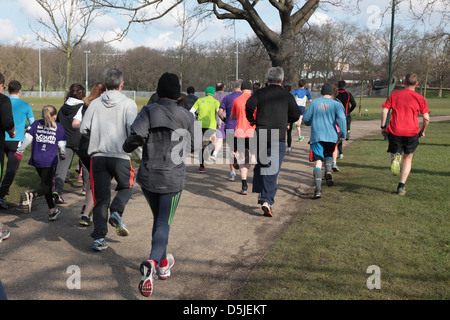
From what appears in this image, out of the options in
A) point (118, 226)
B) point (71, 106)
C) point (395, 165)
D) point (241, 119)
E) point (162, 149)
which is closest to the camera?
point (162, 149)

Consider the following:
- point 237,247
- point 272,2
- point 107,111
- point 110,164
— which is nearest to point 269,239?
point 237,247

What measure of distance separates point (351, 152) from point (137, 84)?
70.8 m

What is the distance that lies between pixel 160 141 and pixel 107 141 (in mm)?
1044

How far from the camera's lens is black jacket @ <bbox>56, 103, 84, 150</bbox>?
7375 mm

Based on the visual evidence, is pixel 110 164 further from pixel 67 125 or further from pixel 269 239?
pixel 67 125

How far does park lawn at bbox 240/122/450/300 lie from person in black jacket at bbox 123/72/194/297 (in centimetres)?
102

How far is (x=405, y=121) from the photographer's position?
7887mm

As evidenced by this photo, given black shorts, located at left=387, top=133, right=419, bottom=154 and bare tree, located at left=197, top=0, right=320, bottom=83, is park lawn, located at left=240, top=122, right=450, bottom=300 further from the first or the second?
bare tree, located at left=197, top=0, right=320, bottom=83

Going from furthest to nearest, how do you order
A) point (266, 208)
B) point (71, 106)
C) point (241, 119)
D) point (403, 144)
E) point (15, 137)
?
point (241, 119), point (403, 144), point (15, 137), point (71, 106), point (266, 208)

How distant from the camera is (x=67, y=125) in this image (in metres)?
7.52

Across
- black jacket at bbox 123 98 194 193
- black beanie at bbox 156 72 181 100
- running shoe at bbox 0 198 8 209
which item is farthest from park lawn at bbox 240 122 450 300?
running shoe at bbox 0 198 8 209

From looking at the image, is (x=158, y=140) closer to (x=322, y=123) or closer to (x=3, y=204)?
(x=3, y=204)

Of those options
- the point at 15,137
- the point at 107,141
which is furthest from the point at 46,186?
the point at 107,141
